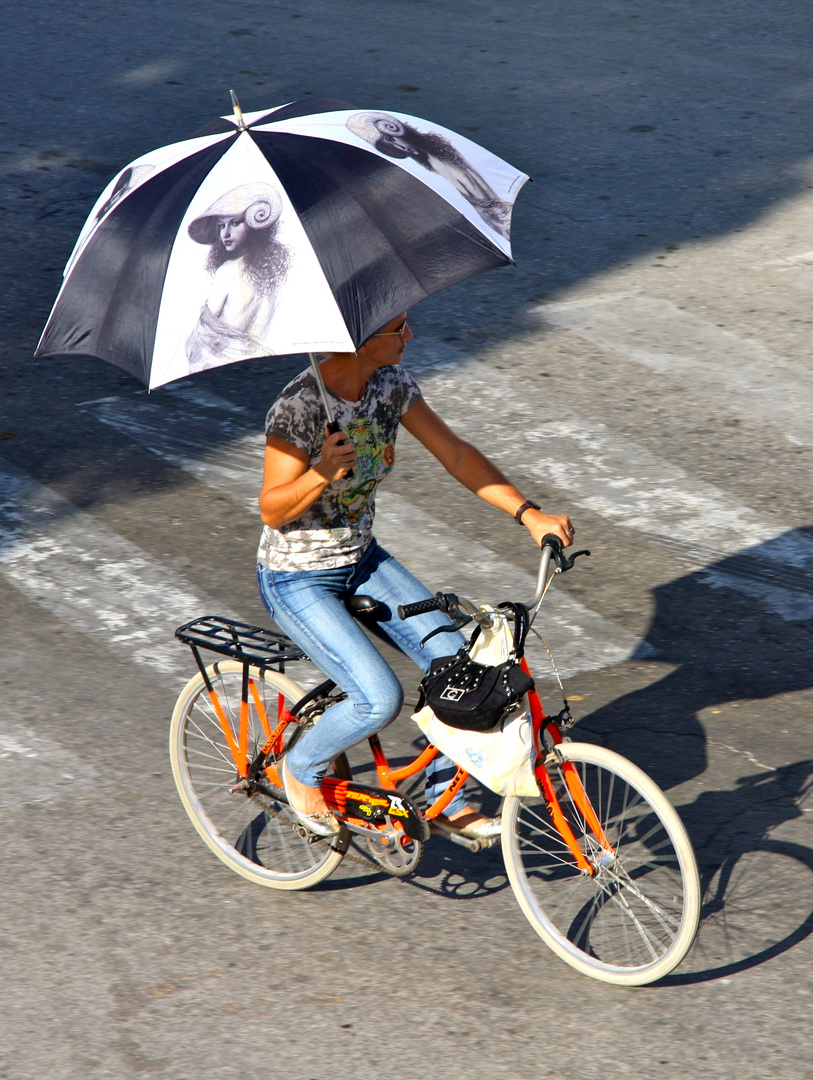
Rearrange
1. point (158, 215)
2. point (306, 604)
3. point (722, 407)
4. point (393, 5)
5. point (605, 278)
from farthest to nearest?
point (393, 5), point (605, 278), point (722, 407), point (306, 604), point (158, 215)

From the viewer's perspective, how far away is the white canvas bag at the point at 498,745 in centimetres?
402

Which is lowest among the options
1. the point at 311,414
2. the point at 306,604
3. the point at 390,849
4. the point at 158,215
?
the point at 390,849

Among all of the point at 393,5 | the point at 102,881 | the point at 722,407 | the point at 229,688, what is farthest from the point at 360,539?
Answer: the point at 393,5

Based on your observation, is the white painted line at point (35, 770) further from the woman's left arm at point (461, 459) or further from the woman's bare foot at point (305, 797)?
the woman's left arm at point (461, 459)

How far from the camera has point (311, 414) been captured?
4.14m

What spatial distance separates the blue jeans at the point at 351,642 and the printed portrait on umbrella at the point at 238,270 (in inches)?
34.0

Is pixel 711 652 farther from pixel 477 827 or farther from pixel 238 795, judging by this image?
pixel 238 795

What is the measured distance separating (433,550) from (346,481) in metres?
2.61

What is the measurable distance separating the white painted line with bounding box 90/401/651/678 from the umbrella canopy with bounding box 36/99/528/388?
2.39 metres

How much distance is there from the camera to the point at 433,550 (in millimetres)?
6836

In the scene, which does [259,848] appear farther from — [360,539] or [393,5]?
[393,5]

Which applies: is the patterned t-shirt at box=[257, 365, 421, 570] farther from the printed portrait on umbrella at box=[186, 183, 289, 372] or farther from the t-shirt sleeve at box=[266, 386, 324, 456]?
the printed portrait on umbrella at box=[186, 183, 289, 372]

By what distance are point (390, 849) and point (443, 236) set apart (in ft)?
6.27

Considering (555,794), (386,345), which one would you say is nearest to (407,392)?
(386,345)
